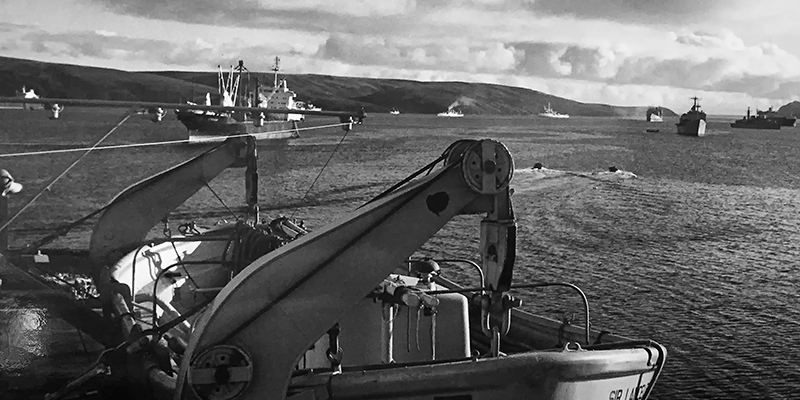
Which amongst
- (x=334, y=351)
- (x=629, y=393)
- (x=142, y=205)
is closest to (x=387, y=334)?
(x=334, y=351)

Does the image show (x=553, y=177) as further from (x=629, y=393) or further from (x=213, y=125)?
(x=629, y=393)

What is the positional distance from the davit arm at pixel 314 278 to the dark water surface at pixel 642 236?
8435 millimetres

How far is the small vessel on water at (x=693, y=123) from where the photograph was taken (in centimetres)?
18762

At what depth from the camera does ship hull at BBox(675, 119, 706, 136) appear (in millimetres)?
189250

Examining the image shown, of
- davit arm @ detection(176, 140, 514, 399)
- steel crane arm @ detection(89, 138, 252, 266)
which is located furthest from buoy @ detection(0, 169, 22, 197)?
davit arm @ detection(176, 140, 514, 399)

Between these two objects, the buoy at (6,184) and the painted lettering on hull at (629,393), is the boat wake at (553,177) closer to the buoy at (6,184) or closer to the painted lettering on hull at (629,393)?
the painted lettering on hull at (629,393)

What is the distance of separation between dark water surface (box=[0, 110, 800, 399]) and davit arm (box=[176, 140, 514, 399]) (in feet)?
27.7

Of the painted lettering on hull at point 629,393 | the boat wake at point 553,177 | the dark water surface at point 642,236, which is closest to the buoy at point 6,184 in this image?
the dark water surface at point 642,236

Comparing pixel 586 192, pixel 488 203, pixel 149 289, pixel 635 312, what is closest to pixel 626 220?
pixel 586 192

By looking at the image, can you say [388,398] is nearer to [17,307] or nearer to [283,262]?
[283,262]

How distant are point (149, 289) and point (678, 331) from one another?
16.6 meters

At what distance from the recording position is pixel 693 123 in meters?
189

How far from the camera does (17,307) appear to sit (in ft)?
61.9

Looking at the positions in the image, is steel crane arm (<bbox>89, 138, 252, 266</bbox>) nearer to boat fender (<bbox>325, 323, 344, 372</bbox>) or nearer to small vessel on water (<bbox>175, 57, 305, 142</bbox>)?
boat fender (<bbox>325, 323, 344, 372</bbox>)
